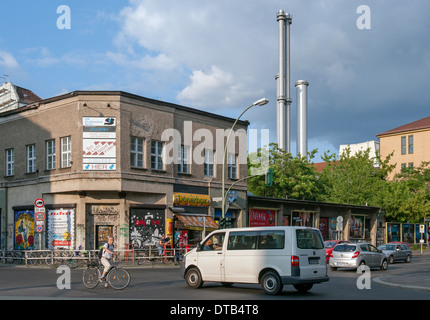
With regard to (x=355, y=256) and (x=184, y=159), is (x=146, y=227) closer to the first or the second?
(x=184, y=159)

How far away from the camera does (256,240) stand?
15.4m

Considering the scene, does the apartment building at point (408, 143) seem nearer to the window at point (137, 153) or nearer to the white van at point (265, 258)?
the window at point (137, 153)

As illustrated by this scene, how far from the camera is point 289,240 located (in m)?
14.8

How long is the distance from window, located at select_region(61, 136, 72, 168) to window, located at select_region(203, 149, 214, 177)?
9.21m

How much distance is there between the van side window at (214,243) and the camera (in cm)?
1613

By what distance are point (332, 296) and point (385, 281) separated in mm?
5523

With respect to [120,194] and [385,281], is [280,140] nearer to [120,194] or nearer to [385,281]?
[120,194]

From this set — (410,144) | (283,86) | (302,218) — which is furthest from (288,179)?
(410,144)

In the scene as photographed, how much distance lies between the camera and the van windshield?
14.9m

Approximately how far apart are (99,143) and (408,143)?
73135 mm

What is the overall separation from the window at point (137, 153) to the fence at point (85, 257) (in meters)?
5.27

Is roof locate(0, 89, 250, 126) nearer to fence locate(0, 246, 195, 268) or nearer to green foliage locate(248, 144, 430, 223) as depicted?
fence locate(0, 246, 195, 268)

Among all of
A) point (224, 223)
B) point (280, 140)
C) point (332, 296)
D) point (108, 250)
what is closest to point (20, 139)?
point (224, 223)

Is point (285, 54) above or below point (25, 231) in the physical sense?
above
